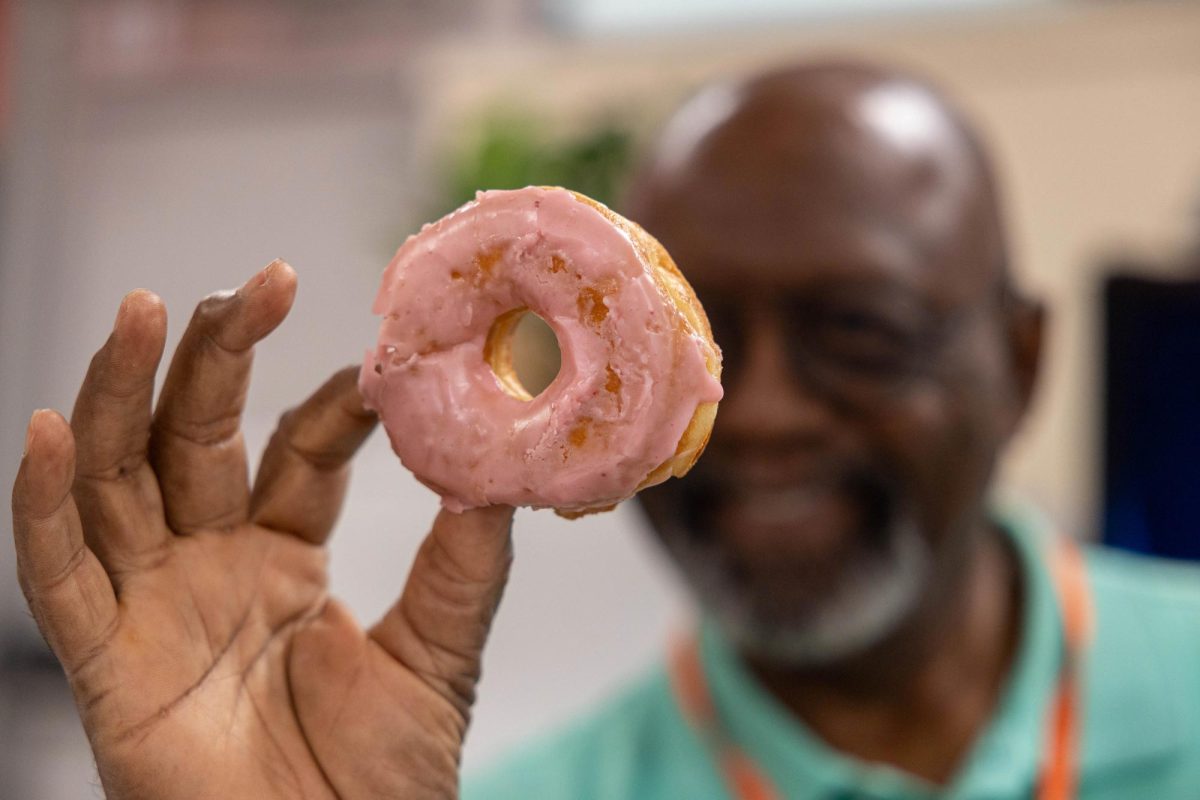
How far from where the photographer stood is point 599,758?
1406mm

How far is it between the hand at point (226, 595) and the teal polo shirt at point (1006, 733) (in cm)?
76

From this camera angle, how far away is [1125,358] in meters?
2.03

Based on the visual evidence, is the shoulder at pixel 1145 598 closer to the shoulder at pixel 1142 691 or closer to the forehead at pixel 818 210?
the shoulder at pixel 1142 691

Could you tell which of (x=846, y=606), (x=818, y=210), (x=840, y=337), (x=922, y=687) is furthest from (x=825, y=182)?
(x=922, y=687)

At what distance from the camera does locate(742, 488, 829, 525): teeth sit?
119 centimetres

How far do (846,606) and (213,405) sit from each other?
0.79m

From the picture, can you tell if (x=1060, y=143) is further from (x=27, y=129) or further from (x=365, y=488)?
(x=27, y=129)

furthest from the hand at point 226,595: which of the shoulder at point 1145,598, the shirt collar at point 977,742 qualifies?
the shoulder at point 1145,598

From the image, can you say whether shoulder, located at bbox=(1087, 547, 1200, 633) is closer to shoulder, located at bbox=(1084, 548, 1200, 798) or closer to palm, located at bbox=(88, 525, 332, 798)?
shoulder, located at bbox=(1084, 548, 1200, 798)

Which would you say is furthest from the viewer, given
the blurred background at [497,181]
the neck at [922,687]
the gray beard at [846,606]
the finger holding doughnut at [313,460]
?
the blurred background at [497,181]

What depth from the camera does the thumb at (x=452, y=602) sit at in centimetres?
60

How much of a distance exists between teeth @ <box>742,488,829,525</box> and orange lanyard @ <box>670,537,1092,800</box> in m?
0.32

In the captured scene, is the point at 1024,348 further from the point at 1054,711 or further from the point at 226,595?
the point at 226,595

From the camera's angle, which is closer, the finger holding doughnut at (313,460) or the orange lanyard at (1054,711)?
the finger holding doughnut at (313,460)
